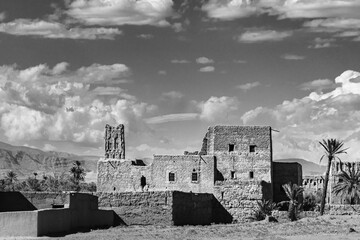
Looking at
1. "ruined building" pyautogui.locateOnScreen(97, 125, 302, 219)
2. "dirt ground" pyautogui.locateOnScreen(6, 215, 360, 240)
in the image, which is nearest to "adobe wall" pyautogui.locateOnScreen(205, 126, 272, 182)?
"ruined building" pyautogui.locateOnScreen(97, 125, 302, 219)

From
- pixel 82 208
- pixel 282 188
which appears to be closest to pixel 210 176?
pixel 282 188

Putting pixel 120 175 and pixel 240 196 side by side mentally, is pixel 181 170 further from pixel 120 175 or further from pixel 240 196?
pixel 240 196

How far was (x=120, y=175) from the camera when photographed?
5125 cm

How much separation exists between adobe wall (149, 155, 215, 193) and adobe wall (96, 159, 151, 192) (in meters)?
0.72

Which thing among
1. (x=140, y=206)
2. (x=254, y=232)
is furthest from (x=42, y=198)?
(x=254, y=232)

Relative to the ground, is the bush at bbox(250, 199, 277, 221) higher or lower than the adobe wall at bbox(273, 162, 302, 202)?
lower

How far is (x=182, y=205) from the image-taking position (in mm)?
41750

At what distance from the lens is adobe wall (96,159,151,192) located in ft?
167

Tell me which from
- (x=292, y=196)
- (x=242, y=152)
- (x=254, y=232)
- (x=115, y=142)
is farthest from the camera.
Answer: (x=115, y=142)

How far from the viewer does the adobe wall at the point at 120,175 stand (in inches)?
2000

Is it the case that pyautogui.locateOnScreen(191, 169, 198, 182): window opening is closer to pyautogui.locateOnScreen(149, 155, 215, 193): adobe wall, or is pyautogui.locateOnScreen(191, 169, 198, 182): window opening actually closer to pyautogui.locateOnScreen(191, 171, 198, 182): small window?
pyautogui.locateOnScreen(191, 171, 198, 182): small window

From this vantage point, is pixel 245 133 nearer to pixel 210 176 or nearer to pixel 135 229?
pixel 210 176

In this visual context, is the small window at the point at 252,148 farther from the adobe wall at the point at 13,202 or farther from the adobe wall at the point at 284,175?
the adobe wall at the point at 13,202

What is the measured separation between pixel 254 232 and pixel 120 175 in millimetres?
18168
